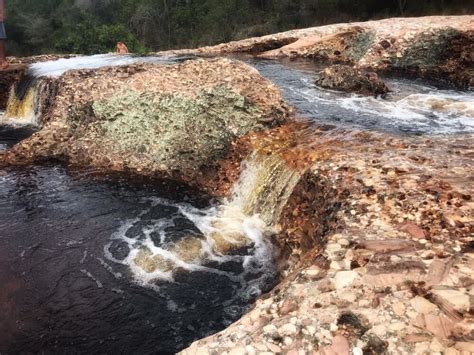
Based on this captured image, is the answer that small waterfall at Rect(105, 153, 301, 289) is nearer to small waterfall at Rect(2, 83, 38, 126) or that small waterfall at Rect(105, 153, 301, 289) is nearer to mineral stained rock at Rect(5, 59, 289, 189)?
mineral stained rock at Rect(5, 59, 289, 189)

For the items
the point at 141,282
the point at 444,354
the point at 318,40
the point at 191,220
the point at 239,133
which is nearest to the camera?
the point at 444,354

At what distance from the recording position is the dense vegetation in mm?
25350

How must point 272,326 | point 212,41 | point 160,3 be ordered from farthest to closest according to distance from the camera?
point 160,3 → point 212,41 → point 272,326

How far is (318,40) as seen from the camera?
1830 centimetres

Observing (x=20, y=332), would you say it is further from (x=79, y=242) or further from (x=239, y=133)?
(x=239, y=133)

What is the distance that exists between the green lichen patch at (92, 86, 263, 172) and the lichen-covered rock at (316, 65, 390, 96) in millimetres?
4099

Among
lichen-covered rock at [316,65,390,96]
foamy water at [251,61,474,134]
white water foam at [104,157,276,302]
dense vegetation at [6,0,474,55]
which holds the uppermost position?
dense vegetation at [6,0,474,55]

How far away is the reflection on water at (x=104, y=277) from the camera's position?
5141 mm

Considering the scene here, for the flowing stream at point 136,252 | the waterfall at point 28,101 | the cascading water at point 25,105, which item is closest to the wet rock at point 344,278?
the flowing stream at point 136,252

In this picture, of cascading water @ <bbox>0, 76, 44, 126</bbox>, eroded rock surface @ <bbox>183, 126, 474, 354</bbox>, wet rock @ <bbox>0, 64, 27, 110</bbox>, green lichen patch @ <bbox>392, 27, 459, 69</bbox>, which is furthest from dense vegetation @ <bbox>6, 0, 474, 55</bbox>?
eroded rock surface @ <bbox>183, 126, 474, 354</bbox>

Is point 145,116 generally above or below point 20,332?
above

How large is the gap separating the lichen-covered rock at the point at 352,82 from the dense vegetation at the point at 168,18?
11.8 metres

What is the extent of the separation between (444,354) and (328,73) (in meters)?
10.3

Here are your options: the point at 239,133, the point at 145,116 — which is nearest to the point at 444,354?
the point at 239,133
